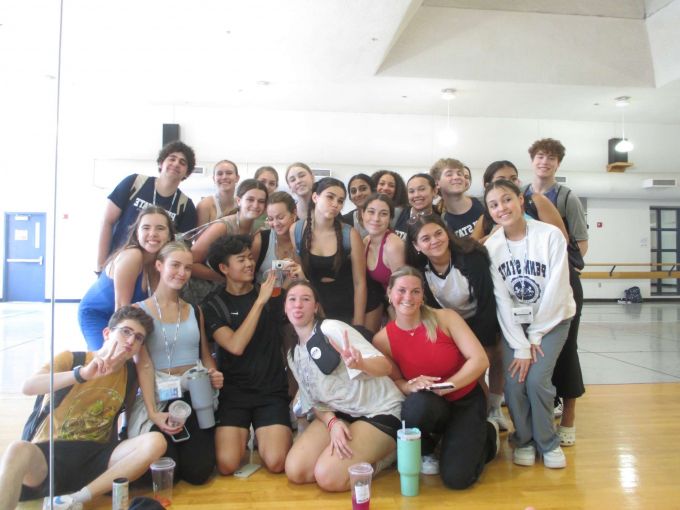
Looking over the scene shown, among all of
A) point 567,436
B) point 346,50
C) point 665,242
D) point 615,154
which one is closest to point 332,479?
point 567,436

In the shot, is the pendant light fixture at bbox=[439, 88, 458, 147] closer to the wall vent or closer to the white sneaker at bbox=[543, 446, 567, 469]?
the wall vent

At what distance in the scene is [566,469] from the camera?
2578mm

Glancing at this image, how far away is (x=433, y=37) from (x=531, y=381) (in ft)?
20.2

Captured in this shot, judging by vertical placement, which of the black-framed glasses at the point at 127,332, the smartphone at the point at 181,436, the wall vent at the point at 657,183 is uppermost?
the wall vent at the point at 657,183

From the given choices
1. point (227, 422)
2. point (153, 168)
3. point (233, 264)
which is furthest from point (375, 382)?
point (153, 168)

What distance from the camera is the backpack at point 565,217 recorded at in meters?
3.00

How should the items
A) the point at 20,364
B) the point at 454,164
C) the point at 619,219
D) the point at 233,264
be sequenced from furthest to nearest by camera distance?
the point at 619,219, the point at 20,364, the point at 454,164, the point at 233,264

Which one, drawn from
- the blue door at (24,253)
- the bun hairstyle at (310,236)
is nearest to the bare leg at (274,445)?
the bun hairstyle at (310,236)

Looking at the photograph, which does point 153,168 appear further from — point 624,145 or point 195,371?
point 624,145

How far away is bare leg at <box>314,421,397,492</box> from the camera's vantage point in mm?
2314

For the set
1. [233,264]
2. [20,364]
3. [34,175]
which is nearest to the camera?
[233,264]

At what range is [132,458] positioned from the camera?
2.22 metres

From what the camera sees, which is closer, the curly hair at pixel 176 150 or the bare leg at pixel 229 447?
the bare leg at pixel 229 447

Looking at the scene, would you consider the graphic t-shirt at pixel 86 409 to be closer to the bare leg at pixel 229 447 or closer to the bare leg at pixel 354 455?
the bare leg at pixel 229 447
